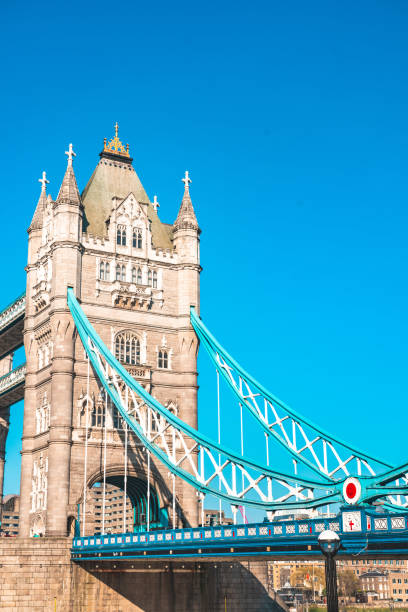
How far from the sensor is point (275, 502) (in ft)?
126

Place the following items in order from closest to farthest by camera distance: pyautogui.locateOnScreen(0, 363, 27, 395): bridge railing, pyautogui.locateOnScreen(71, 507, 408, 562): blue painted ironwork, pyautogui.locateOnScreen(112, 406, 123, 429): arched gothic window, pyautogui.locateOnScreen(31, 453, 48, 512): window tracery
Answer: pyautogui.locateOnScreen(71, 507, 408, 562): blue painted ironwork → pyautogui.locateOnScreen(31, 453, 48, 512): window tracery → pyautogui.locateOnScreen(112, 406, 123, 429): arched gothic window → pyautogui.locateOnScreen(0, 363, 27, 395): bridge railing

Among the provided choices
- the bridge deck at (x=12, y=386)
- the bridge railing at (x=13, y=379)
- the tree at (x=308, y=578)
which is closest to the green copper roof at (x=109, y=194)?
the bridge railing at (x=13, y=379)

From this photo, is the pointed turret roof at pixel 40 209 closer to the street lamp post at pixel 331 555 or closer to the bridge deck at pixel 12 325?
the bridge deck at pixel 12 325

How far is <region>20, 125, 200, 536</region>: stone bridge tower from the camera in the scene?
189ft

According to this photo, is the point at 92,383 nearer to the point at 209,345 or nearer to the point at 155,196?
the point at 209,345

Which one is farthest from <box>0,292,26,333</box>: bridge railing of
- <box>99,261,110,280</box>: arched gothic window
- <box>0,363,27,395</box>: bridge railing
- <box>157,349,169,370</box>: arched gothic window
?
<box>157,349,169,370</box>: arched gothic window

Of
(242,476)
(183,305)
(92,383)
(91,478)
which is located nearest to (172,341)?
(183,305)

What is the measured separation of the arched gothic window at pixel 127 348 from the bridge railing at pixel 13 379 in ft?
28.9

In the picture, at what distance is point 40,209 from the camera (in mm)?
67250

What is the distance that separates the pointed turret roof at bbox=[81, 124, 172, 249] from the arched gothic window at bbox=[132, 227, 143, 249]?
127 centimetres

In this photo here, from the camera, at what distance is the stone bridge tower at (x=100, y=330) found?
189 ft

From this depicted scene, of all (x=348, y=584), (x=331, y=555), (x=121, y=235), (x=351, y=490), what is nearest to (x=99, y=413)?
(x=121, y=235)

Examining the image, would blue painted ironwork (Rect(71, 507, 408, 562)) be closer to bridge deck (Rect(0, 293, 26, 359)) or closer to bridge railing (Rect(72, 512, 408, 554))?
bridge railing (Rect(72, 512, 408, 554))

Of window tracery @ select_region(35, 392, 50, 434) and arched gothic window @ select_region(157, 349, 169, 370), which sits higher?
arched gothic window @ select_region(157, 349, 169, 370)
